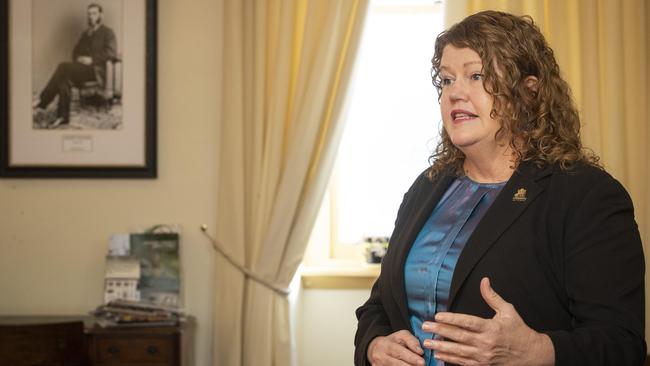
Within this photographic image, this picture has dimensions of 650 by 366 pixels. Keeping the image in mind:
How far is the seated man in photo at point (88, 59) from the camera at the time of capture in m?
3.65

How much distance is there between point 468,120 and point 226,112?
1.99 m

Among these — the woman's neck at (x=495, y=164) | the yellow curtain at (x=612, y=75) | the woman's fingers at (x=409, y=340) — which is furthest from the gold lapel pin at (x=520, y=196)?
the yellow curtain at (x=612, y=75)

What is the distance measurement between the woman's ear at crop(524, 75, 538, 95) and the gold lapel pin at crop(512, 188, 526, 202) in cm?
25

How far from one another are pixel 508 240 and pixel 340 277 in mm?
2287

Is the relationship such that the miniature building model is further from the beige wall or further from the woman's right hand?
the woman's right hand

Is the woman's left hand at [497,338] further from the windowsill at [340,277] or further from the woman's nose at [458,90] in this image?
the windowsill at [340,277]

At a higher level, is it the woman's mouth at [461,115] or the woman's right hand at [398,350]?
the woman's mouth at [461,115]

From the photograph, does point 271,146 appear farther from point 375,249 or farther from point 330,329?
point 330,329

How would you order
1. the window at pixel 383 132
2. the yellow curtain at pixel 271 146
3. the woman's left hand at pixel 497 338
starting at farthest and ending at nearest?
the window at pixel 383 132, the yellow curtain at pixel 271 146, the woman's left hand at pixel 497 338

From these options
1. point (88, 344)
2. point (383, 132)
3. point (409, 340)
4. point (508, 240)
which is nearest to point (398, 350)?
point (409, 340)

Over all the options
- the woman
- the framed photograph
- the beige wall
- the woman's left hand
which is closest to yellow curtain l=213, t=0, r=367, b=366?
the beige wall

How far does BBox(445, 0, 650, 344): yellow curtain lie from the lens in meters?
3.32

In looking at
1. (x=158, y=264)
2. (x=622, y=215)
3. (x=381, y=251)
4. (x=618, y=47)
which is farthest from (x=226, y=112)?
(x=622, y=215)

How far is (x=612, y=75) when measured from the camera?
3342 mm
